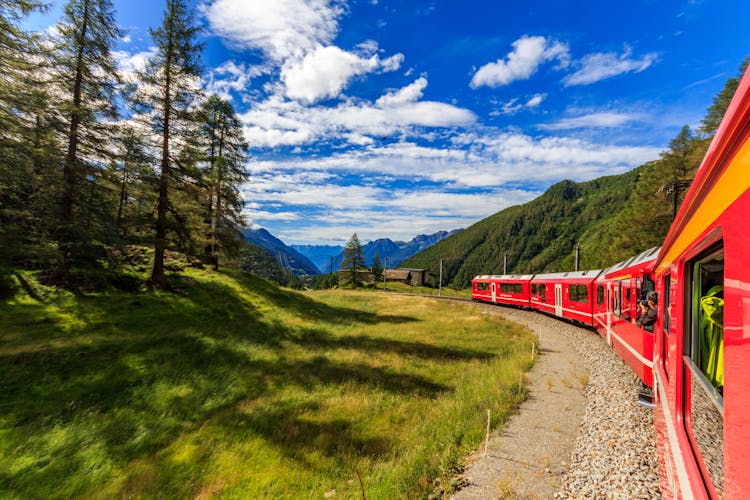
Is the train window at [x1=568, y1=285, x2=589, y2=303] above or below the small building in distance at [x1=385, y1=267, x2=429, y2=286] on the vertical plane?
above

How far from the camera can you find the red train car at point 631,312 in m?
7.29

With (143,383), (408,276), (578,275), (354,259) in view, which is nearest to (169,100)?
(143,383)

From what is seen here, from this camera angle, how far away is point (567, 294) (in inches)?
834

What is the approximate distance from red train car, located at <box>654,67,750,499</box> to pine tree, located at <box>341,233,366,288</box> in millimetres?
Answer: 59274

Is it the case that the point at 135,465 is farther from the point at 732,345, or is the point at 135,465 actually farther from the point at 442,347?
the point at 442,347

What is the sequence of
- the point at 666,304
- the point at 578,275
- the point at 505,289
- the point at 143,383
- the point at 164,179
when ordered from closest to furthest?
the point at 666,304 → the point at 143,383 → the point at 164,179 → the point at 578,275 → the point at 505,289

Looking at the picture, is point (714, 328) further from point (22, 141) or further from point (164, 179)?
A: point (164, 179)

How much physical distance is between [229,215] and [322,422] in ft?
60.4

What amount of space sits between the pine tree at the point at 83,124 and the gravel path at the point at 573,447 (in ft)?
50.7

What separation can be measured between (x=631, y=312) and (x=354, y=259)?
2221 inches

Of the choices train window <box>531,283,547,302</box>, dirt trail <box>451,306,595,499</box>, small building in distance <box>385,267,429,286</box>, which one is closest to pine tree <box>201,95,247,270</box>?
dirt trail <box>451,306,595,499</box>

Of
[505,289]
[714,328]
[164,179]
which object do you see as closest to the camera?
[714,328]

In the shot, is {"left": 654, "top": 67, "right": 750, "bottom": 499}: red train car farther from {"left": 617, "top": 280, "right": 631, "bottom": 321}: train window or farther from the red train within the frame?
{"left": 617, "top": 280, "right": 631, "bottom": 321}: train window

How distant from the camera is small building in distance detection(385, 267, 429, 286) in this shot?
91.8 metres
